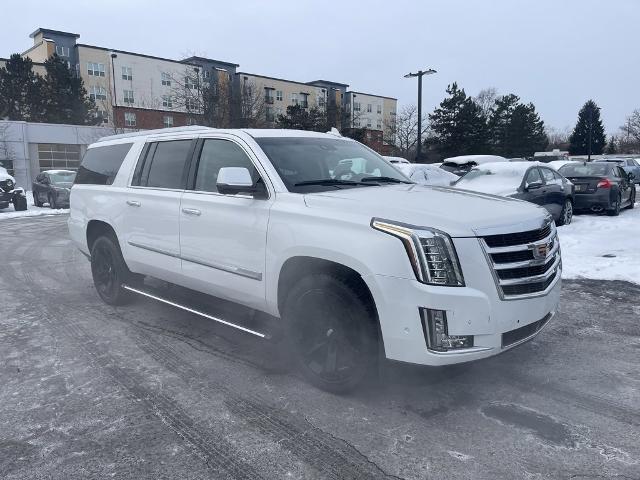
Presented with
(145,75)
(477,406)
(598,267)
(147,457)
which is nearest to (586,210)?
(598,267)

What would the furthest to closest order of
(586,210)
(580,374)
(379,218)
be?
(586,210) → (580,374) → (379,218)

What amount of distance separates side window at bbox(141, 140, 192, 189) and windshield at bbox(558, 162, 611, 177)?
1138cm

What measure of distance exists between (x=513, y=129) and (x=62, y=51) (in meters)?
54.5

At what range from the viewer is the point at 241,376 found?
4.16 m

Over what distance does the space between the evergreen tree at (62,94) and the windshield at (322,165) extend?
54.2 metres

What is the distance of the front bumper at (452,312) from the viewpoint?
10.4 feet

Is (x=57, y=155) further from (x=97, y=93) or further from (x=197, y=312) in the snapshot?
(x=197, y=312)

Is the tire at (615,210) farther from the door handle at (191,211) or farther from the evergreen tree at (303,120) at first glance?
the evergreen tree at (303,120)

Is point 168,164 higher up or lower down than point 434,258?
higher up

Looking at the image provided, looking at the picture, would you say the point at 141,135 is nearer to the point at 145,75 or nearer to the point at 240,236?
the point at 240,236

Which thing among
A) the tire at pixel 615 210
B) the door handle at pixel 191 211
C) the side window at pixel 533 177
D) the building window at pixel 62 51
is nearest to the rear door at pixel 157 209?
the door handle at pixel 191 211

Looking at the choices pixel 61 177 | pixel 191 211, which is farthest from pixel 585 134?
pixel 191 211

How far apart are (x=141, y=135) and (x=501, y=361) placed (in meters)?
4.30

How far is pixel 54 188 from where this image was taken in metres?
21.4
